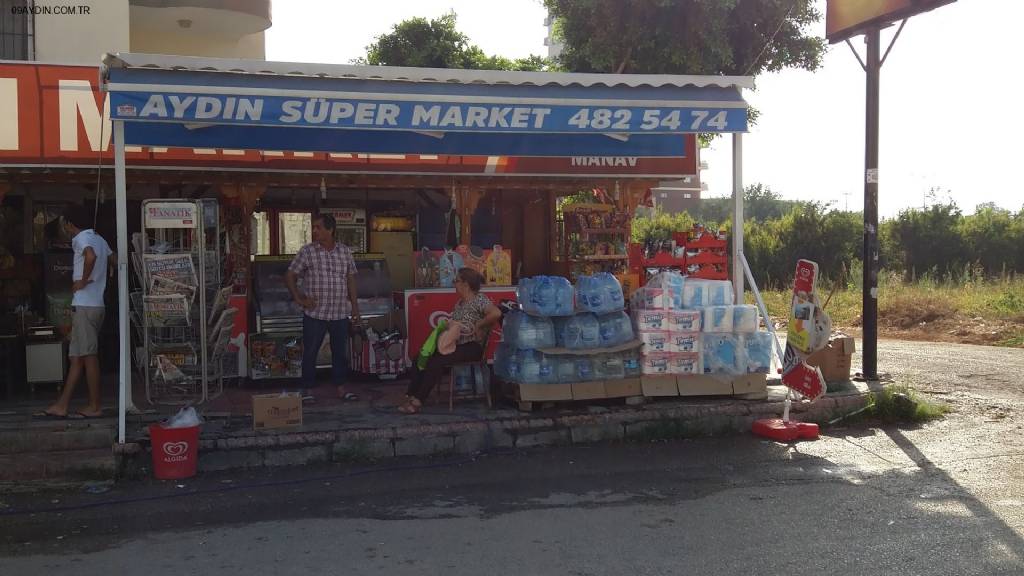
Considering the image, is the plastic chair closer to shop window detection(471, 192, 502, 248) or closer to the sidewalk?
the sidewalk

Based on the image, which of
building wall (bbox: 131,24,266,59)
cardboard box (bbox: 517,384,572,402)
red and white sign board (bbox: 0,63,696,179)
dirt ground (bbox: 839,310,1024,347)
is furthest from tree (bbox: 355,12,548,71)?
cardboard box (bbox: 517,384,572,402)

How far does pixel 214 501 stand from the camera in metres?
6.25

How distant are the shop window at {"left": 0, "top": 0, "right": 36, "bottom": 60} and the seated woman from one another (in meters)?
8.15

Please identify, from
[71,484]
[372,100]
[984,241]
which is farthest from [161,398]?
[984,241]

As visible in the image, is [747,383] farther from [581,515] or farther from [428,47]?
[428,47]

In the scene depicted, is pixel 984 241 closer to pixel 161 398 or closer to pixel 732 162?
pixel 732 162

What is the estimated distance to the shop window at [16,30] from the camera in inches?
485

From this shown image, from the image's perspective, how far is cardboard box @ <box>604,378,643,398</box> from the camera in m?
8.38

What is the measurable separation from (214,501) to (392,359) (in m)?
4.24

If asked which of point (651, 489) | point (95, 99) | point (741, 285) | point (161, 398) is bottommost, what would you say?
point (651, 489)

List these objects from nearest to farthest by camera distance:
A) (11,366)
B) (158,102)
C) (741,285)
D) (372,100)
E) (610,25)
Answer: (158,102)
(372,100)
(11,366)
(741,285)
(610,25)

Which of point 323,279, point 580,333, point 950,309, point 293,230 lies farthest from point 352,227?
point 950,309

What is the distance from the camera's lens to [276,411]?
751cm

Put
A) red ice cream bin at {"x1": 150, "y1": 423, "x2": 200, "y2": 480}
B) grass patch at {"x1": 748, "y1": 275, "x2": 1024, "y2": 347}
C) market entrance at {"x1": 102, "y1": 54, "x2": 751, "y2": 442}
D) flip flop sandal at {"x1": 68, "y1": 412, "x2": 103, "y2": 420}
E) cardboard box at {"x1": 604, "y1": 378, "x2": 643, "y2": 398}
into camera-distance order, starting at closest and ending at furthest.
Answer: red ice cream bin at {"x1": 150, "y1": 423, "x2": 200, "y2": 480}, market entrance at {"x1": 102, "y1": 54, "x2": 751, "y2": 442}, flip flop sandal at {"x1": 68, "y1": 412, "x2": 103, "y2": 420}, cardboard box at {"x1": 604, "y1": 378, "x2": 643, "y2": 398}, grass patch at {"x1": 748, "y1": 275, "x2": 1024, "y2": 347}
